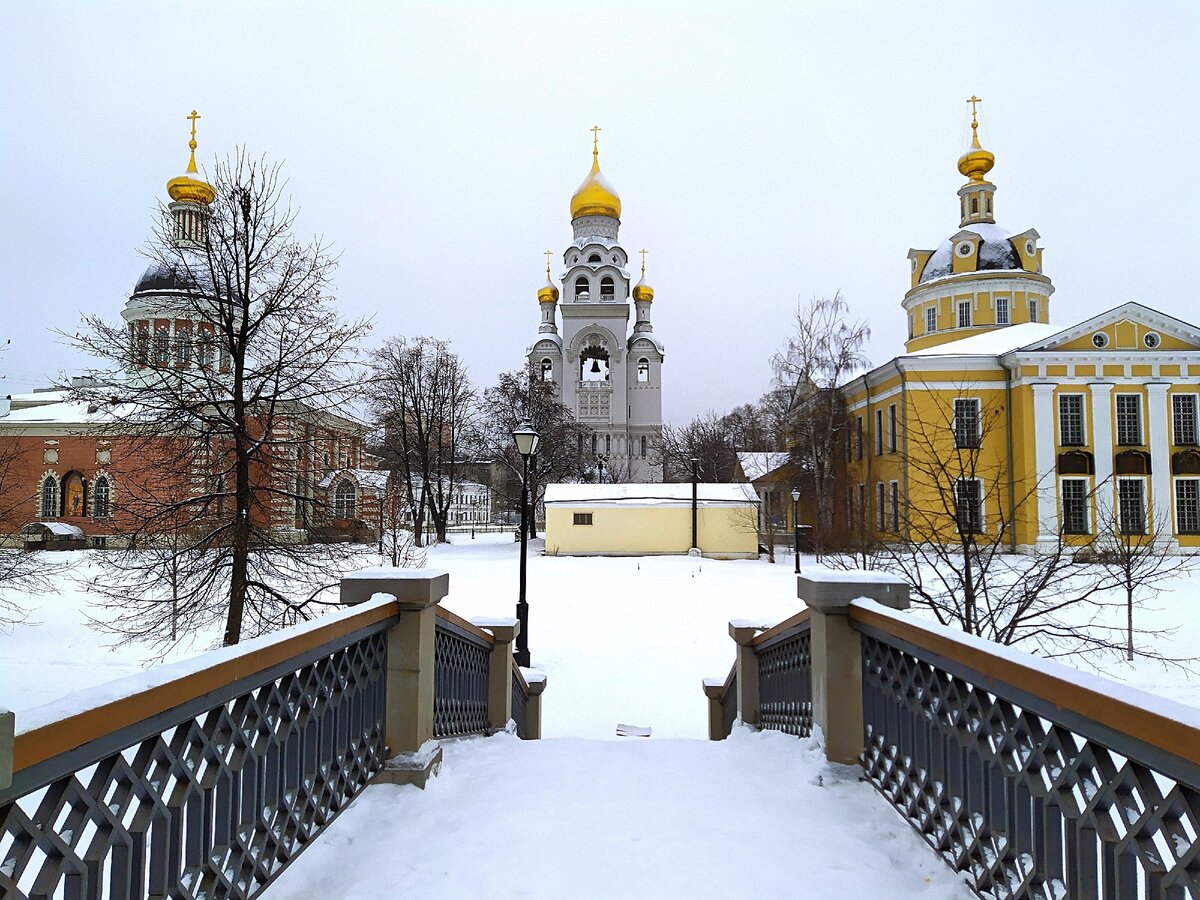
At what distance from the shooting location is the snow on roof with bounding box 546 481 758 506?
34750 millimetres

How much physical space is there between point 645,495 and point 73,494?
32309 millimetres

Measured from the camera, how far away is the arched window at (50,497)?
40.7 meters

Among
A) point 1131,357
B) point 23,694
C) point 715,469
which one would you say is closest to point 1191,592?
point 1131,357

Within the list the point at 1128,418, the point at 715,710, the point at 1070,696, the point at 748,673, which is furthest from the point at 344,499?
the point at 1128,418

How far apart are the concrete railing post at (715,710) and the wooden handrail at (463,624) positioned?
3884mm

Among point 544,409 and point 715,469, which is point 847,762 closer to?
point 544,409

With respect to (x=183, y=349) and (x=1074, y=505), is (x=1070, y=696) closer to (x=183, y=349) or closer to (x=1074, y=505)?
(x=183, y=349)

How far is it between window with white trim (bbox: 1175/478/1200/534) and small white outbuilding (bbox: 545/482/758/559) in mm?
18990

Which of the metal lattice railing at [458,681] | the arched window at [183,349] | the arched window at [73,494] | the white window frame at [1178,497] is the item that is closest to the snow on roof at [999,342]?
the white window frame at [1178,497]

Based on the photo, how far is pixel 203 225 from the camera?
45.2ft

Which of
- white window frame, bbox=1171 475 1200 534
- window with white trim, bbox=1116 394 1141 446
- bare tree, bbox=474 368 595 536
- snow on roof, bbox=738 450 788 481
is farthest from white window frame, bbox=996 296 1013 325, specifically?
bare tree, bbox=474 368 595 536

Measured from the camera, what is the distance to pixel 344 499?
15.5m

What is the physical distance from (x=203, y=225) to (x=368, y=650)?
Answer: 41.5 ft

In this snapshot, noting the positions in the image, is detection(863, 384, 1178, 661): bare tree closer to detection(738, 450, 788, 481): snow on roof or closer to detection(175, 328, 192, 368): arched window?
detection(738, 450, 788, 481): snow on roof
